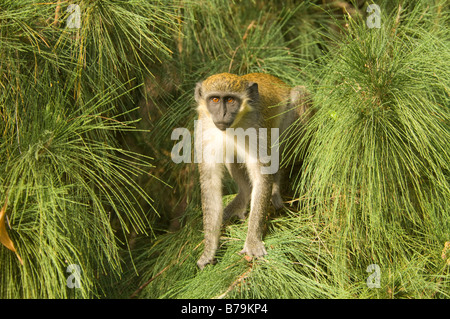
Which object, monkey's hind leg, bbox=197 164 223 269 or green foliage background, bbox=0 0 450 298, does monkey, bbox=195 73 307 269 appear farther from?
green foliage background, bbox=0 0 450 298

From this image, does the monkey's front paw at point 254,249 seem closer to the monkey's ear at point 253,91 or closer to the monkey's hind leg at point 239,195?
the monkey's hind leg at point 239,195

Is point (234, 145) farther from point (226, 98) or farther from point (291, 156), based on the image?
point (291, 156)

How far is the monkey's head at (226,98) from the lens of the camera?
3.17 meters

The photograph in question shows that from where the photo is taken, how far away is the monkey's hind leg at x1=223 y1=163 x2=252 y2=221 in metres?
3.66

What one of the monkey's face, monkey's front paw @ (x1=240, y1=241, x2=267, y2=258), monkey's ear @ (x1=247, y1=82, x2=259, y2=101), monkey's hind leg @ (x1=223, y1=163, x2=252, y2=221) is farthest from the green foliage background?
the monkey's face

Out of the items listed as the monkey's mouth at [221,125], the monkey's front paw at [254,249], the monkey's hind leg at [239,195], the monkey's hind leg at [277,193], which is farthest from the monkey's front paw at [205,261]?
the monkey's mouth at [221,125]

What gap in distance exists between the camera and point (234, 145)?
3381mm

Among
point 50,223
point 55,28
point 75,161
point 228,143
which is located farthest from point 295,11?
point 50,223

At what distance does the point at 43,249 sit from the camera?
2.48 metres

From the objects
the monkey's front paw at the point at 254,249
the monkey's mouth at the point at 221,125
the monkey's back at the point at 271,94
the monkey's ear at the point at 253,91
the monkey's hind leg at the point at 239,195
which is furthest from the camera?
the monkey's hind leg at the point at 239,195

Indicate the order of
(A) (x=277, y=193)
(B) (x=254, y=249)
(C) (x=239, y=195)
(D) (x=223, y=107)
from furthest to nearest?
(C) (x=239, y=195), (A) (x=277, y=193), (D) (x=223, y=107), (B) (x=254, y=249)

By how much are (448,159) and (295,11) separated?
239 centimetres

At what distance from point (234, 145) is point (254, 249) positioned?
27.8 inches

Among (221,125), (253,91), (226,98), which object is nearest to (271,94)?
(253,91)
